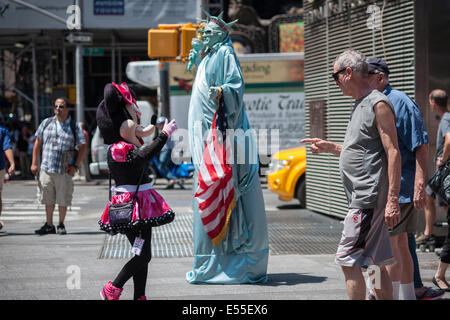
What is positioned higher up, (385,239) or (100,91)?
(100,91)

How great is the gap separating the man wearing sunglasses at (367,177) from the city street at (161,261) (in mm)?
1497

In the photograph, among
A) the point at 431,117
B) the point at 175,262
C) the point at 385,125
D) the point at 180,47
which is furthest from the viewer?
the point at 180,47

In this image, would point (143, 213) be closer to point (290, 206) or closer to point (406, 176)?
point (406, 176)

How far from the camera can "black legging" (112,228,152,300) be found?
5.62 meters

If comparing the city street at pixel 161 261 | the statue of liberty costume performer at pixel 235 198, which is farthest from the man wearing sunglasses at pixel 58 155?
the statue of liberty costume performer at pixel 235 198

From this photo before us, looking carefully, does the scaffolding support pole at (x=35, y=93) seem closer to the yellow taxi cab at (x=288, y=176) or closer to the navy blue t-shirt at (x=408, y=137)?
the yellow taxi cab at (x=288, y=176)

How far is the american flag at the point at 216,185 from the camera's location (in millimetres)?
6887

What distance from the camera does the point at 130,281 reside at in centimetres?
722

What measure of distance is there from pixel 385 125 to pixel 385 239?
0.79 m

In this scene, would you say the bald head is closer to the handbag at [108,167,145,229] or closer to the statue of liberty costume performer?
the statue of liberty costume performer

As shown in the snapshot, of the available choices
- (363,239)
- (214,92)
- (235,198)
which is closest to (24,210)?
(235,198)

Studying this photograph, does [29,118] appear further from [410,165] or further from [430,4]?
[410,165]
